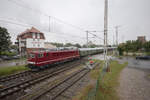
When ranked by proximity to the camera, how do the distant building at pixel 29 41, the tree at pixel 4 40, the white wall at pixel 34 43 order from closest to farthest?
the tree at pixel 4 40 → the distant building at pixel 29 41 → the white wall at pixel 34 43

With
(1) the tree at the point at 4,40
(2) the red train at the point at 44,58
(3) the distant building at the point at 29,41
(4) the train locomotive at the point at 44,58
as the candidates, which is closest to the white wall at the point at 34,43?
(3) the distant building at the point at 29,41

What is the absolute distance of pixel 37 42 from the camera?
32875 mm

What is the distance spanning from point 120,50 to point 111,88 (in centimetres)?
3260

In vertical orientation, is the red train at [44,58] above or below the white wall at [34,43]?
below

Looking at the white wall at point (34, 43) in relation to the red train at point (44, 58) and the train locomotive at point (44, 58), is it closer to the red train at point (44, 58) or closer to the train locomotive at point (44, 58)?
the train locomotive at point (44, 58)

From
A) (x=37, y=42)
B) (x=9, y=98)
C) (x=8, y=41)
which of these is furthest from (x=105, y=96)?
(x=37, y=42)

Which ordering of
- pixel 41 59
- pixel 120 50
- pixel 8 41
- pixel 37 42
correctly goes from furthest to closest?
pixel 120 50 < pixel 37 42 < pixel 8 41 < pixel 41 59

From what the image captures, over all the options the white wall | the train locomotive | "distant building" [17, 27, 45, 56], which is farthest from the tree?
the train locomotive


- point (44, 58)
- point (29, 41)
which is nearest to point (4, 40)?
point (29, 41)

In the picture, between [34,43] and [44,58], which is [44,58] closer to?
[44,58]

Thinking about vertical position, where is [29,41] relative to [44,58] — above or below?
above

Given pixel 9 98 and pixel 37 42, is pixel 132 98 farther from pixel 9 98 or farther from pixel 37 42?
pixel 37 42

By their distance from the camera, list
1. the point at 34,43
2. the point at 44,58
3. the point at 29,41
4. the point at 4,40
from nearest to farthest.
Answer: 1. the point at 44,58
2. the point at 4,40
3. the point at 29,41
4. the point at 34,43

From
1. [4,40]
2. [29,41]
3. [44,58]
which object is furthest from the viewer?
[29,41]
